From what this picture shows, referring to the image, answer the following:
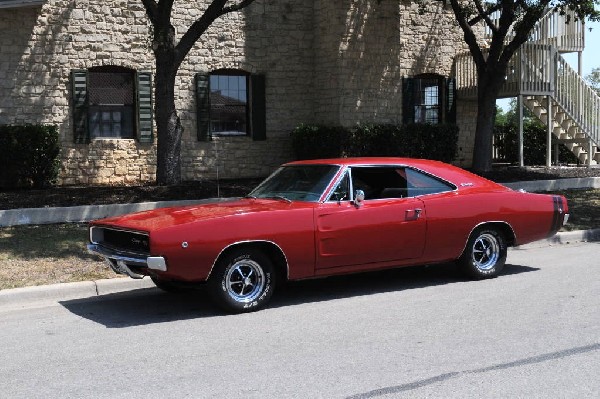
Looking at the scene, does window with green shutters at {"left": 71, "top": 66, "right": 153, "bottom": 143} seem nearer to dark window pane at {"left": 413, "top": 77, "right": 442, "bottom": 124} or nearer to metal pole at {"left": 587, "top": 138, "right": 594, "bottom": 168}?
dark window pane at {"left": 413, "top": 77, "right": 442, "bottom": 124}

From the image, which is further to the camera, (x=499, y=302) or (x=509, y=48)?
(x=509, y=48)

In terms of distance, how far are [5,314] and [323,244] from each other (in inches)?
129

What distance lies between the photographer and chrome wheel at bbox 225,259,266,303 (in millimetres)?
7008

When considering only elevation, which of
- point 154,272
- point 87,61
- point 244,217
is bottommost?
point 154,272

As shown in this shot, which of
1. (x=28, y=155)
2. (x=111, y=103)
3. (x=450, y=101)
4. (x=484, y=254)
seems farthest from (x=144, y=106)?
(x=484, y=254)

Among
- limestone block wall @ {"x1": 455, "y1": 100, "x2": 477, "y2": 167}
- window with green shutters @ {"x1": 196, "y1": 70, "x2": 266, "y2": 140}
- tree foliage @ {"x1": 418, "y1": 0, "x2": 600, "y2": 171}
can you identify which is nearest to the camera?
tree foliage @ {"x1": 418, "y1": 0, "x2": 600, "y2": 171}

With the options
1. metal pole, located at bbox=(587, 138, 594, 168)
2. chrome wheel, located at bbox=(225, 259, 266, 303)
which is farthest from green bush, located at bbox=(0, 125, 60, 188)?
metal pole, located at bbox=(587, 138, 594, 168)

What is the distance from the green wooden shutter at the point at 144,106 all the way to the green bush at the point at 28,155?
2103mm

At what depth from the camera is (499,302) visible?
7473mm

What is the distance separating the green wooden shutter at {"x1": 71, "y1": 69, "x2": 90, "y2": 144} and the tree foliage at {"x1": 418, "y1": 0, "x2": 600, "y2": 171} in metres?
8.65

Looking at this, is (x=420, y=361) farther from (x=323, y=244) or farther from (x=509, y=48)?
(x=509, y=48)

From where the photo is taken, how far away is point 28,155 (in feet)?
49.4

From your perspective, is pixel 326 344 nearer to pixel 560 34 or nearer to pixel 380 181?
pixel 380 181

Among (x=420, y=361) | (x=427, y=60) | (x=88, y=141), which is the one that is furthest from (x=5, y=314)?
(x=427, y=60)
